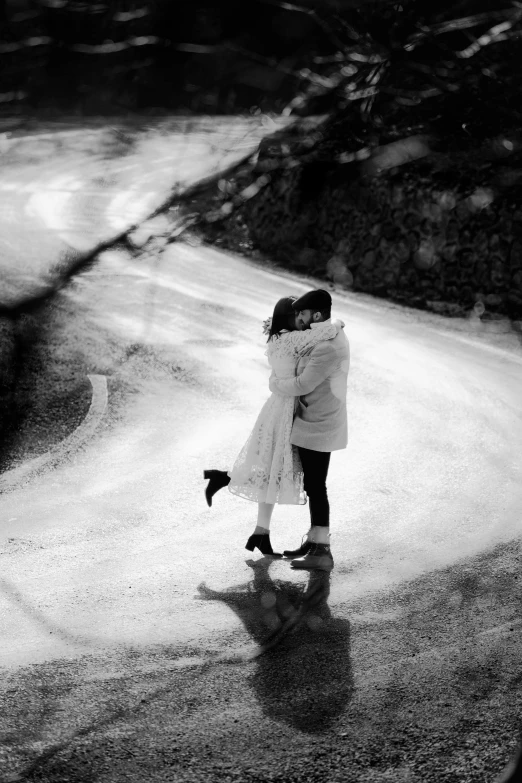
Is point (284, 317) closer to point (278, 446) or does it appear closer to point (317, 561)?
point (278, 446)

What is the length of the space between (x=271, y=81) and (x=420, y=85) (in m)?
10.3

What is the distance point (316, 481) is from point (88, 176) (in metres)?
20.0

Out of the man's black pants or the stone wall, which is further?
the stone wall

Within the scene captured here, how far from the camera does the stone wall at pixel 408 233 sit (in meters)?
17.2

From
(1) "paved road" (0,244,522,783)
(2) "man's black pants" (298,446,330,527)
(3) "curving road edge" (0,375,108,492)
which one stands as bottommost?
(3) "curving road edge" (0,375,108,492)

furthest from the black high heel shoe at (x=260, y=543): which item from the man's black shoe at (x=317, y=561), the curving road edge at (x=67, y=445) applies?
the curving road edge at (x=67, y=445)

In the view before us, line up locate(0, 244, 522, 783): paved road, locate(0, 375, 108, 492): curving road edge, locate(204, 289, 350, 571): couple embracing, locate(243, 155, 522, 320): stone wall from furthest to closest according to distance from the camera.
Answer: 1. locate(243, 155, 522, 320): stone wall
2. locate(0, 375, 108, 492): curving road edge
3. locate(204, 289, 350, 571): couple embracing
4. locate(0, 244, 522, 783): paved road

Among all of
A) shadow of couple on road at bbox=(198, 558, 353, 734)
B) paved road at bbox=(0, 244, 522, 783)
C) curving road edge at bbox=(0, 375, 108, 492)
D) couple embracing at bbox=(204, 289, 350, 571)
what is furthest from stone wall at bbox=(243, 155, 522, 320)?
shadow of couple on road at bbox=(198, 558, 353, 734)

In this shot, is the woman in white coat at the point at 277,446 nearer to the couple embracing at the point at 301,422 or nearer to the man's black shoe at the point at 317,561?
the couple embracing at the point at 301,422

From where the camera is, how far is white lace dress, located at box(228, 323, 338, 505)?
21.1 feet

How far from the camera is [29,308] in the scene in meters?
14.1

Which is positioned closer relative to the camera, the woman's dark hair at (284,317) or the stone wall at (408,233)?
the woman's dark hair at (284,317)

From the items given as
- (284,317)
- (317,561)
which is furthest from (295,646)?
(284,317)

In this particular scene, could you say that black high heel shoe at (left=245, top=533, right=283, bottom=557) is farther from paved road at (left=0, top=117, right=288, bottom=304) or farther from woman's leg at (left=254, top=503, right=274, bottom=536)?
paved road at (left=0, top=117, right=288, bottom=304)
